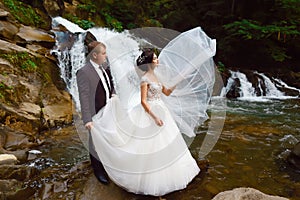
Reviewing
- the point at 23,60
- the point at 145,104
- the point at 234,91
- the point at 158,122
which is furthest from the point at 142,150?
the point at 234,91

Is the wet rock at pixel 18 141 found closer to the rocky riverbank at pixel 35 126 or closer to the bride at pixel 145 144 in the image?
the rocky riverbank at pixel 35 126

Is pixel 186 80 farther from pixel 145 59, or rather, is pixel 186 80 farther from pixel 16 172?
pixel 16 172

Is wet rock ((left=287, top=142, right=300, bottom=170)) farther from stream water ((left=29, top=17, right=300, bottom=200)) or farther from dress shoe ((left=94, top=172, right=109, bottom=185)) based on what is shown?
dress shoe ((left=94, top=172, right=109, bottom=185))

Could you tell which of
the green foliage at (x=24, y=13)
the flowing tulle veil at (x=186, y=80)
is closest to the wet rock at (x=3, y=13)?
the green foliage at (x=24, y=13)

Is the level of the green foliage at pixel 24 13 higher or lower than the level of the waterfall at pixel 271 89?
higher

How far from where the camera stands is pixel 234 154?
4727 millimetres

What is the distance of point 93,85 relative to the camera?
298cm

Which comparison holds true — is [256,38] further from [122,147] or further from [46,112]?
[122,147]

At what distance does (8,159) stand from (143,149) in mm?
2248

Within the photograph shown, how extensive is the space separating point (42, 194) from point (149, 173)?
1.31m

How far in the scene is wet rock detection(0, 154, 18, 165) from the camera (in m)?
3.77

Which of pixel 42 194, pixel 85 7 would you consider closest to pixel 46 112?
pixel 42 194

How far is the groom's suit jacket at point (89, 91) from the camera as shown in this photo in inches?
115

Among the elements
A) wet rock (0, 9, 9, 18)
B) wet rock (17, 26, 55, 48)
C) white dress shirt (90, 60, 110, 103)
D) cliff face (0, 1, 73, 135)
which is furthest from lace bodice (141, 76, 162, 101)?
wet rock (0, 9, 9, 18)
